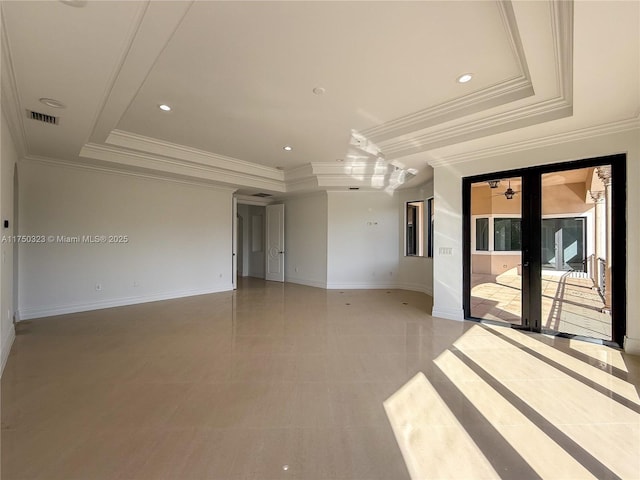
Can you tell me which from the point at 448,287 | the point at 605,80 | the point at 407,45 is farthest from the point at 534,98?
the point at 448,287

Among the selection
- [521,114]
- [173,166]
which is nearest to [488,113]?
[521,114]

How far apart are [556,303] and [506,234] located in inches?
46.7

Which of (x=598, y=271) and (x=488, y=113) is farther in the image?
(x=598, y=271)

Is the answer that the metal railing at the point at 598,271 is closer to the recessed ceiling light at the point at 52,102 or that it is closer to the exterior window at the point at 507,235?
the exterior window at the point at 507,235

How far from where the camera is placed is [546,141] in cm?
401

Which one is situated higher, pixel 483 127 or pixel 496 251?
pixel 483 127

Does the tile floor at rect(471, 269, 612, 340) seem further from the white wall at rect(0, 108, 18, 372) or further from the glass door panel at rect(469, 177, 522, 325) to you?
the white wall at rect(0, 108, 18, 372)

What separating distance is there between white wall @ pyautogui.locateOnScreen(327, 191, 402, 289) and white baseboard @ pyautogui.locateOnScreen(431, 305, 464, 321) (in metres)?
2.78

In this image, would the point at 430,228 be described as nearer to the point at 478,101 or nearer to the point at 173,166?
the point at 478,101

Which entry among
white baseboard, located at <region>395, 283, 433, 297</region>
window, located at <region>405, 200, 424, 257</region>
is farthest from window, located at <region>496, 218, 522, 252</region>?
window, located at <region>405, 200, 424, 257</region>

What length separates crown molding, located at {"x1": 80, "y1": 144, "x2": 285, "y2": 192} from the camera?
4855mm

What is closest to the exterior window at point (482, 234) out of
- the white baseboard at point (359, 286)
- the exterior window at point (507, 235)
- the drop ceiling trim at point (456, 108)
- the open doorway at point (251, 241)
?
the exterior window at point (507, 235)

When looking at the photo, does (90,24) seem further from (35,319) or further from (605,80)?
(35,319)

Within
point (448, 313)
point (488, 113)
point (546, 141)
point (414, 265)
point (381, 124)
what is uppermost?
point (381, 124)
